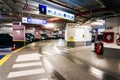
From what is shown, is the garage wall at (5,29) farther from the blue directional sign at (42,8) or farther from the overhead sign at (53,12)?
the blue directional sign at (42,8)

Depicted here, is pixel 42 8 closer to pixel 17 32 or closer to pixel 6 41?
pixel 17 32

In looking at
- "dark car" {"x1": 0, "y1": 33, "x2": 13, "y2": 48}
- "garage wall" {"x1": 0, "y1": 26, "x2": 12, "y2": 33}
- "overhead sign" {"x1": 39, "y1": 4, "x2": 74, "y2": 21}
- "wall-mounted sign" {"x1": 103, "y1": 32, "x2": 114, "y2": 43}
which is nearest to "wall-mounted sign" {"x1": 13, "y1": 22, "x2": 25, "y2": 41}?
"dark car" {"x1": 0, "y1": 33, "x2": 13, "y2": 48}

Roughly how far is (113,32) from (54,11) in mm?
4668

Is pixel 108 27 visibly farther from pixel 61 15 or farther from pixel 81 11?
pixel 61 15

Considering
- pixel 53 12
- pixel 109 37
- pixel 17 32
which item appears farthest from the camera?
pixel 17 32

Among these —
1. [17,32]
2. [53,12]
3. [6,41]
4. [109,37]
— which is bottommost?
[6,41]

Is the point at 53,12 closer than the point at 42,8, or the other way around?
the point at 42,8

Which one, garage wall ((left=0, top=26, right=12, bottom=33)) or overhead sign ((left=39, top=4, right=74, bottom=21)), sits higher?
overhead sign ((left=39, top=4, right=74, bottom=21))

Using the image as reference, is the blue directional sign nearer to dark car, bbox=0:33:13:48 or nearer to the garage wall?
dark car, bbox=0:33:13:48

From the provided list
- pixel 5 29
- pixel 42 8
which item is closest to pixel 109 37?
pixel 42 8

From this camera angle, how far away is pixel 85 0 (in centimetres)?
682

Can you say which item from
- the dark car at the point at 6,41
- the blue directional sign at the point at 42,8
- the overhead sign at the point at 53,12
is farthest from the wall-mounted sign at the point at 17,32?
the blue directional sign at the point at 42,8

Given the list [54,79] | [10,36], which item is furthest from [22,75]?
[10,36]

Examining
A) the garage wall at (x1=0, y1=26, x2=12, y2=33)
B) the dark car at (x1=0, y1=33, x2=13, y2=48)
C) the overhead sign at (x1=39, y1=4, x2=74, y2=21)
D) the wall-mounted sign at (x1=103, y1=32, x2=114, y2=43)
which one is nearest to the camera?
the overhead sign at (x1=39, y1=4, x2=74, y2=21)
